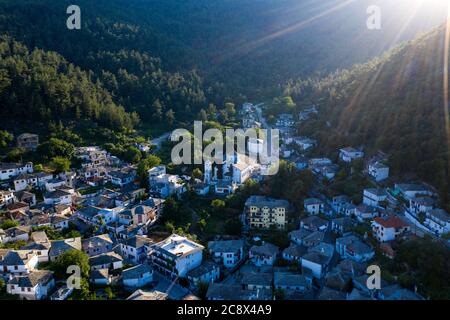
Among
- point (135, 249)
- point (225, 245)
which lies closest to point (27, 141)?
point (135, 249)

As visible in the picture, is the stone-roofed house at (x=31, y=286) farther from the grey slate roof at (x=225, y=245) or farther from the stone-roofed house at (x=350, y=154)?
the stone-roofed house at (x=350, y=154)

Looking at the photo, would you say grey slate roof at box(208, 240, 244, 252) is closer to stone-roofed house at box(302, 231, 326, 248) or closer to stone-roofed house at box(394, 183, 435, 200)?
stone-roofed house at box(302, 231, 326, 248)

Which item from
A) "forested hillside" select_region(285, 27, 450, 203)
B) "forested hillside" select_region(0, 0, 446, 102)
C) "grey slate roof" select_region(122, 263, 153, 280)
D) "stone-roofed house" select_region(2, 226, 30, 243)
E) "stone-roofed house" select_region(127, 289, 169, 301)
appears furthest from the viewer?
"forested hillside" select_region(0, 0, 446, 102)

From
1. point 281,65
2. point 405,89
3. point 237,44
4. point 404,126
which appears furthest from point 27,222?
point 237,44

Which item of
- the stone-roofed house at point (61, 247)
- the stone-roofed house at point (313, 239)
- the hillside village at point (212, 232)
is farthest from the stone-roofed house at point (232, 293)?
the stone-roofed house at point (61, 247)

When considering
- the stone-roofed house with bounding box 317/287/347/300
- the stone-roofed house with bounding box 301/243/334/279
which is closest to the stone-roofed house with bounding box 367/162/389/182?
the stone-roofed house with bounding box 301/243/334/279

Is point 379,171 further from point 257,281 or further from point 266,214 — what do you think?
point 257,281

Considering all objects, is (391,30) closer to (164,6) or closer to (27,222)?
(164,6)
